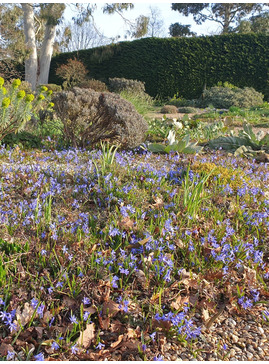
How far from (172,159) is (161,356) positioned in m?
3.43

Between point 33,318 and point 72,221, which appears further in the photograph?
point 72,221

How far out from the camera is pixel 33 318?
6.44 feet

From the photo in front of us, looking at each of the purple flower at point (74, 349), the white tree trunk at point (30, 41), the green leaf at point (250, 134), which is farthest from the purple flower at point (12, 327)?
the white tree trunk at point (30, 41)

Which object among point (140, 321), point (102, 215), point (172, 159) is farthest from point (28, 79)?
point (140, 321)

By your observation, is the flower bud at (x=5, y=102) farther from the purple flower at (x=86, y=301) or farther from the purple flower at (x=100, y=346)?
the purple flower at (x=100, y=346)

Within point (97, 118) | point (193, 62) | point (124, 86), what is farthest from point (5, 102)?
point (193, 62)

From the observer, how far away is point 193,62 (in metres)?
19.1

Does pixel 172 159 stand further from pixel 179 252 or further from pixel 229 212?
pixel 179 252

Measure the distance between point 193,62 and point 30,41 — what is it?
29.3 ft

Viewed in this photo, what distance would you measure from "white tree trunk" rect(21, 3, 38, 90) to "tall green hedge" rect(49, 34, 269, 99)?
3.86 meters

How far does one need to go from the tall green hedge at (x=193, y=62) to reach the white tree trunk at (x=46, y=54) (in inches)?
122

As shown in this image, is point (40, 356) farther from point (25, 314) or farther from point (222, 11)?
point (222, 11)

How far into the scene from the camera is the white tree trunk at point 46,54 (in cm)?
1989

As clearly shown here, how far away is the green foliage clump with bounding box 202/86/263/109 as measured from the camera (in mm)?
15250
